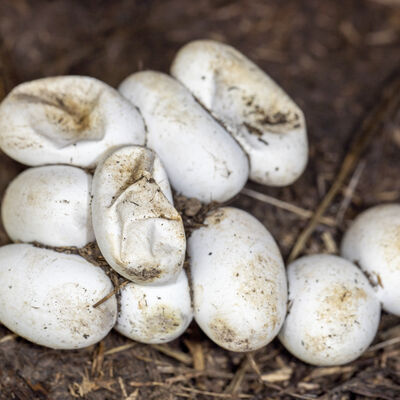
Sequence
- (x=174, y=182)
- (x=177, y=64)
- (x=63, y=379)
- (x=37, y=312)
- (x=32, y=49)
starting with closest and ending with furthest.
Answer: (x=37, y=312) < (x=63, y=379) < (x=174, y=182) < (x=177, y=64) < (x=32, y=49)

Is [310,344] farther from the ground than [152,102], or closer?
closer

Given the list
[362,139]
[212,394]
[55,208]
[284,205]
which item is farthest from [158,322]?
[362,139]

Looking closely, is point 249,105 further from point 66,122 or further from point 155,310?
point 155,310

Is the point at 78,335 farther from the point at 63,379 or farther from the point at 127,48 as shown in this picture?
the point at 127,48

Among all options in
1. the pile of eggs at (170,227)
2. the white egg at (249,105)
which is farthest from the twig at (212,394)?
the white egg at (249,105)

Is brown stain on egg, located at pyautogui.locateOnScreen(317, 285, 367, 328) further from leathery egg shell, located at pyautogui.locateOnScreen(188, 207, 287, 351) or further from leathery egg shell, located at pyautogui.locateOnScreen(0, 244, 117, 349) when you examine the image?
leathery egg shell, located at pyautogui.locateOnScreen(0, 244, 117, 349)

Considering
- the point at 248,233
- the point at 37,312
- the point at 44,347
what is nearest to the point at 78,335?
the point at 37,312

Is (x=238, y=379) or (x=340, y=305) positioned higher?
(x=340, y=305)

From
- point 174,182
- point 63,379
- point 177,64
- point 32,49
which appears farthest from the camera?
point 32,49
